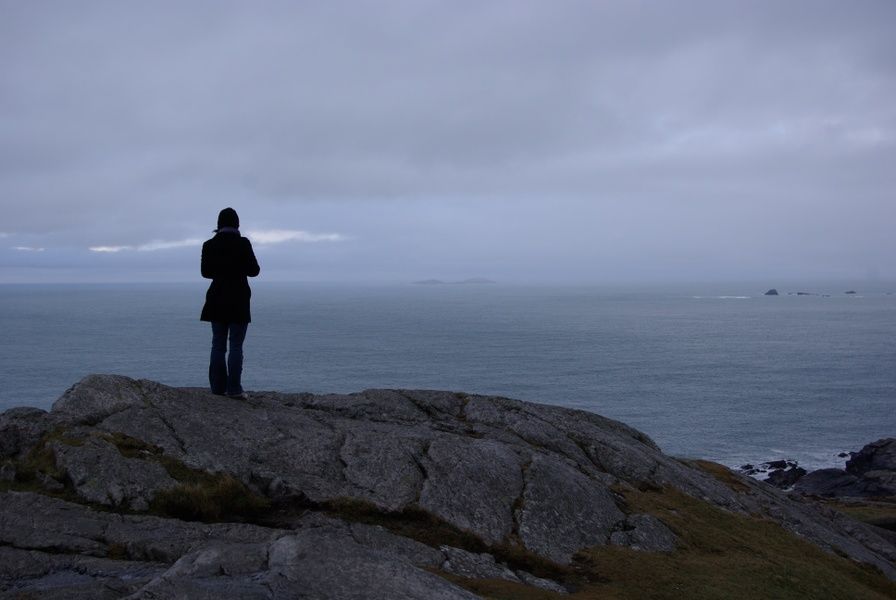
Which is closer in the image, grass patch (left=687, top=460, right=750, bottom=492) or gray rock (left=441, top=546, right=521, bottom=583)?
gray rock (left=441, top=546, right=521, bottom=583)

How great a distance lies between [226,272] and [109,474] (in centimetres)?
642

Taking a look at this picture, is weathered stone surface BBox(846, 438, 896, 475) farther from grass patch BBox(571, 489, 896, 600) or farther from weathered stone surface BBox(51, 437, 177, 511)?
weathered stone surface BBox(51, 437, 177, 511)

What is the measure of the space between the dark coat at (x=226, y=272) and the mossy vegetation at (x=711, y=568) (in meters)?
10.4

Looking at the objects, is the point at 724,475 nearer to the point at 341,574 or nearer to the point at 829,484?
the point at 341,574

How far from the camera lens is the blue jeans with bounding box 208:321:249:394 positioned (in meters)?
19.6

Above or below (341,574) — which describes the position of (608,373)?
below

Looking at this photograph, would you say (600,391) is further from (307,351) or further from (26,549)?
(26,549)

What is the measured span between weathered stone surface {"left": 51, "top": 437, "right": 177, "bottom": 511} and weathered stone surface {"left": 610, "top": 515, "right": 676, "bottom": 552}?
11.6m

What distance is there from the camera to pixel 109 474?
1534cm

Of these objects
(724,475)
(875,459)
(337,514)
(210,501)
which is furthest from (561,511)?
(875,459)

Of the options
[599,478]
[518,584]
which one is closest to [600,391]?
[599,478]

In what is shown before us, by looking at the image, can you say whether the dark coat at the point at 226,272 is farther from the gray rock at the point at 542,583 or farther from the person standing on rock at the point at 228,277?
the gray rock at the point at 542,583

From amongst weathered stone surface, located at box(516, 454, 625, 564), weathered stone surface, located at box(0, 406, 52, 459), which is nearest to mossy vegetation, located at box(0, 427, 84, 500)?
weathered stone surface, located at box(0, 406, 52, 459)

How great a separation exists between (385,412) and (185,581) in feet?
47.6
